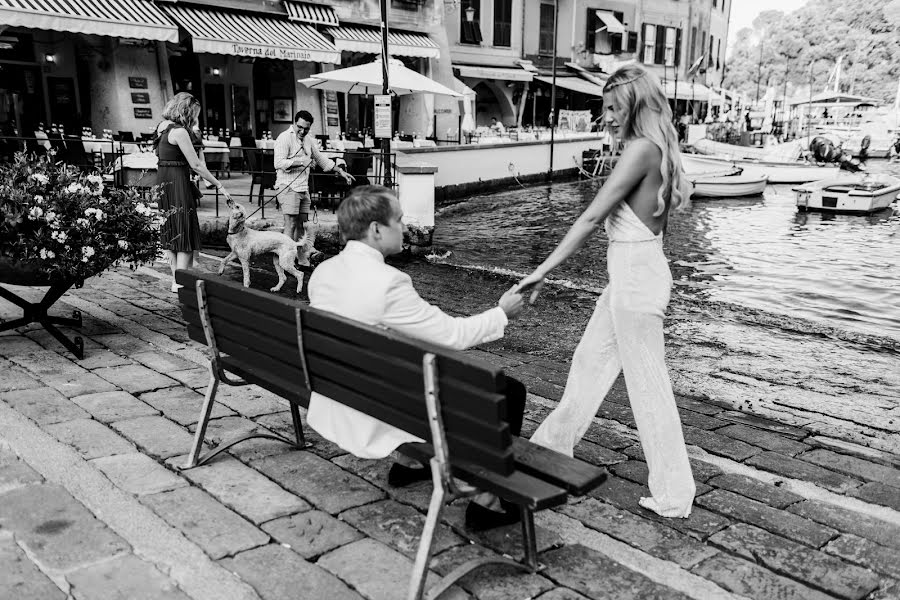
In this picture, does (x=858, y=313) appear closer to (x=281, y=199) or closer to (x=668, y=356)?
(x=668, y=356)

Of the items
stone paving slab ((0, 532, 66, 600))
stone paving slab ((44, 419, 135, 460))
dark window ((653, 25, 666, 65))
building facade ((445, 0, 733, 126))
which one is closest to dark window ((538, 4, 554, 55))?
building facade ((445, 0, 733, 126))

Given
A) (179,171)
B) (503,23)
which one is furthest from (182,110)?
(503,23)

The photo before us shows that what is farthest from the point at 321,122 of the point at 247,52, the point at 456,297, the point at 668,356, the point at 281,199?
the point at 668,356

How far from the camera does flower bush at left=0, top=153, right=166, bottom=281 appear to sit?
5.23 m

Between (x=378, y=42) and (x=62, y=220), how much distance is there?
1750 centimetres

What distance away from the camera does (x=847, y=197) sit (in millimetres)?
20453

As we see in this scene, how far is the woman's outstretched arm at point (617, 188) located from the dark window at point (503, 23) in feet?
103

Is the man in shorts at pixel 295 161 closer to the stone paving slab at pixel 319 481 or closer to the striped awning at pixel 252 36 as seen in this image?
the stone paving slab at pixel 319 481

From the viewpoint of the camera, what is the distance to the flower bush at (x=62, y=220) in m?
5.23

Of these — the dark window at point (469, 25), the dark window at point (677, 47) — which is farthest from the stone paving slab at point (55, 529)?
the dark window at point (677, 47)

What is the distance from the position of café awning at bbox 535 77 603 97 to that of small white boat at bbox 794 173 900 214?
13.7m

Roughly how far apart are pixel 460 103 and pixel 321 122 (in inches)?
268

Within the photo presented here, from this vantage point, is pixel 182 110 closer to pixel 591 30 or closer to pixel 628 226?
pixel 628 226

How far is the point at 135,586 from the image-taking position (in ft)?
8.75
